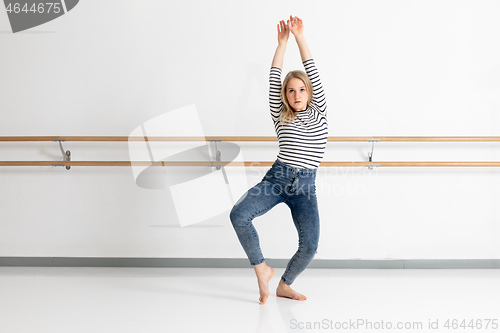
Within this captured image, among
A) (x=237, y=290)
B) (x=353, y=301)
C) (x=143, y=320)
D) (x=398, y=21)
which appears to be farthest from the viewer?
(x=398, y=21)

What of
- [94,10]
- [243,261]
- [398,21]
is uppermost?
[94,10]

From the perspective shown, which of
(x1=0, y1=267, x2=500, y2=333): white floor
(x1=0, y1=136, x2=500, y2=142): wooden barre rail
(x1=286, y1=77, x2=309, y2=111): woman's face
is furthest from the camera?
(x1=0, y1=136, x2=500, y2=142): wooden barre rail

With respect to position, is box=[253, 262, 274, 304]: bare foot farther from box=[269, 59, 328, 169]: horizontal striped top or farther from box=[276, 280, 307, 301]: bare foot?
→ box=[269, 59, 328, 169]: horizontal striped top

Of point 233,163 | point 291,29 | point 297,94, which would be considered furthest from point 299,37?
point 233,163

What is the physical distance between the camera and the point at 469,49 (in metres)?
2.92

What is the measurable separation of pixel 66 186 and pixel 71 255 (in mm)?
427

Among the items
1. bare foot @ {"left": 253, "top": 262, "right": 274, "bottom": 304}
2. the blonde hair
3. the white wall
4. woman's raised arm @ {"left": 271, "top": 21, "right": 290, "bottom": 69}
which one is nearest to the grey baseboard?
the white wall

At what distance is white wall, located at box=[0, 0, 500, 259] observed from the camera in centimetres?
293

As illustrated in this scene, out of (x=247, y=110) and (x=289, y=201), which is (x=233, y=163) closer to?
(x=247, y=110)

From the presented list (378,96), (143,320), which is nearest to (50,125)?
(143,320)

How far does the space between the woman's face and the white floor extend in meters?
0.95

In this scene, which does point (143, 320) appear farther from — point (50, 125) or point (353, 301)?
point (50, 125)

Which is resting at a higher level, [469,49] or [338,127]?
[469,49]

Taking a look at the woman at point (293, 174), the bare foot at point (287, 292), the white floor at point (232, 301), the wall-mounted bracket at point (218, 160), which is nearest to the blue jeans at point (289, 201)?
the woman at point (293, 174)
